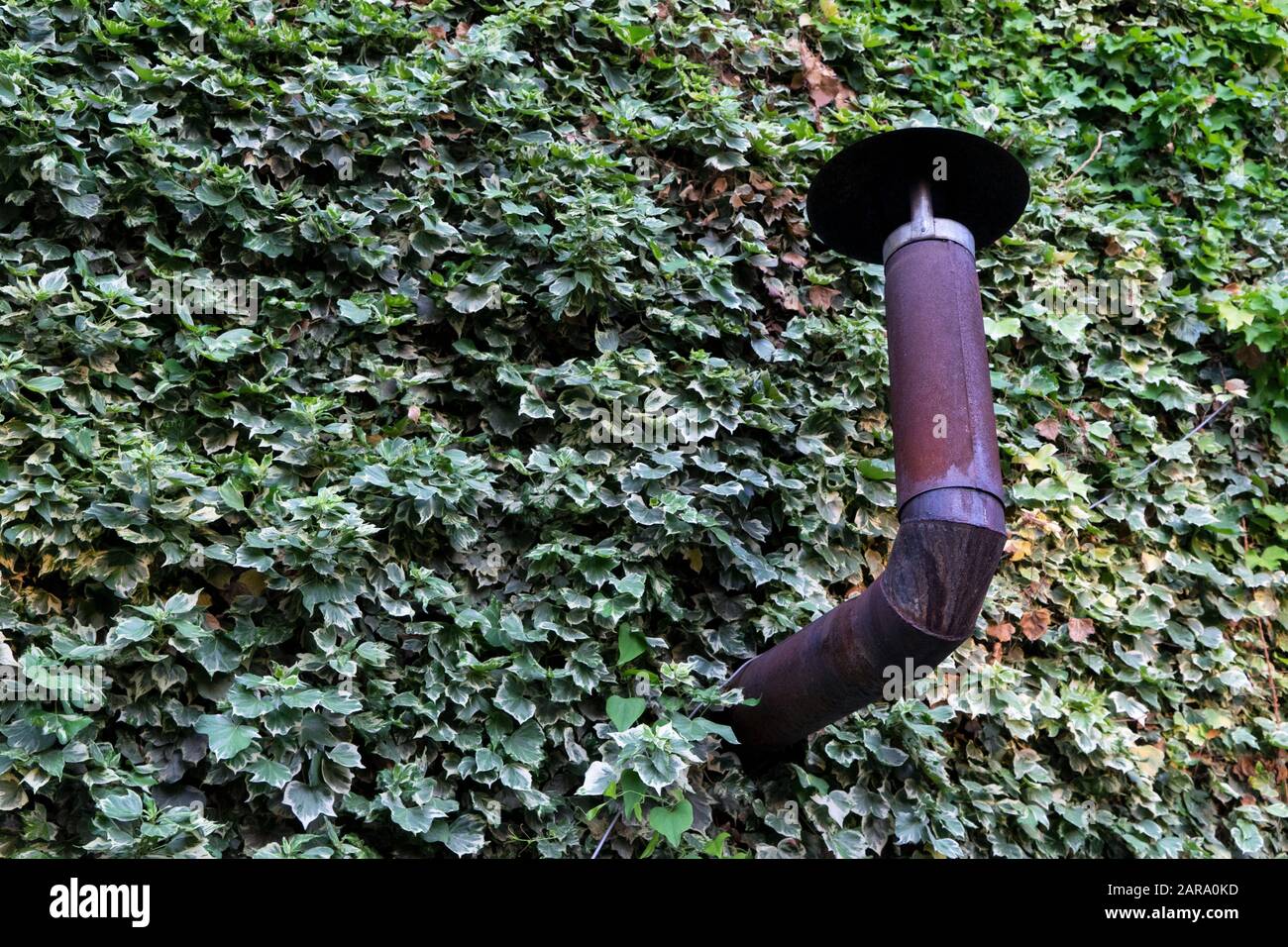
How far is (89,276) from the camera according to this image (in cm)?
276

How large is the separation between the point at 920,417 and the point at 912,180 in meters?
0.61

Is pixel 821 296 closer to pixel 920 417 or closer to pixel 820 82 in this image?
pixel 820 82

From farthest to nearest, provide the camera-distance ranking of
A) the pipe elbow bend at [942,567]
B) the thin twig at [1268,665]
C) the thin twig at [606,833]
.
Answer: the thin twig at [1268,665], the thin twig at [606,833], the pipe elbow bend at [942,567]

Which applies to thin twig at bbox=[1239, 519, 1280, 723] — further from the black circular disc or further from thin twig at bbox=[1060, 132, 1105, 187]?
the black circular disc

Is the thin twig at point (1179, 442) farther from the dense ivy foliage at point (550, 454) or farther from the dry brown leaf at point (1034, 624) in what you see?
the dry brown leaf at point (1034, 624)

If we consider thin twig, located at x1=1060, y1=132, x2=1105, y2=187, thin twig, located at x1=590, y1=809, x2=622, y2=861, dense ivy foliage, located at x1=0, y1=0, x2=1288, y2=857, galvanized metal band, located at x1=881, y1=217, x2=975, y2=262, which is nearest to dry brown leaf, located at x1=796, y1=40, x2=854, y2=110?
dense ivy foliage, located at x1=0, y1=0, x2=1288, y2=857

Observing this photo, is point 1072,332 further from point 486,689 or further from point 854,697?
point 486,689

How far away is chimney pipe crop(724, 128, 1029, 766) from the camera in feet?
7.15

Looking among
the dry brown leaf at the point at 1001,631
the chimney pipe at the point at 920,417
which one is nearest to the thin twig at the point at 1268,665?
the dry brown leaf at the point at 1001,631

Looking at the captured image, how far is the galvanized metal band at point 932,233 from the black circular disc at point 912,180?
32 millimetres

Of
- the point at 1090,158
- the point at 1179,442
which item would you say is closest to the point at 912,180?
the point at 1179,442

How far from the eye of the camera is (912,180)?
96.4 inches

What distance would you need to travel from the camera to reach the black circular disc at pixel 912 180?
238 centimetres

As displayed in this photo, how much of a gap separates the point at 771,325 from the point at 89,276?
78.3 inches
